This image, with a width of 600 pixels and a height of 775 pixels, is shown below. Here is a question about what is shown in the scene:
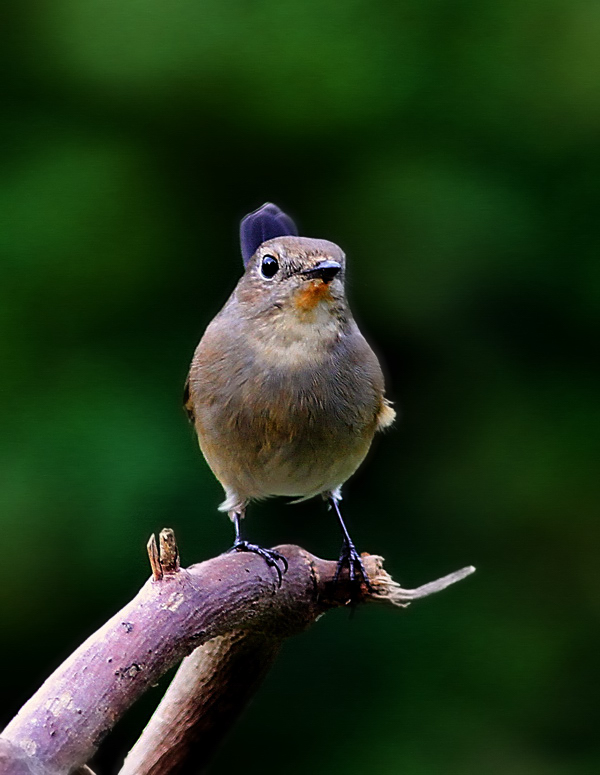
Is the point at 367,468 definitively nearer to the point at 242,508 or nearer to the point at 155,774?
the point at 242,508

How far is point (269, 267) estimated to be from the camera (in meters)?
2.79

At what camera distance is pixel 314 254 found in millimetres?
2664

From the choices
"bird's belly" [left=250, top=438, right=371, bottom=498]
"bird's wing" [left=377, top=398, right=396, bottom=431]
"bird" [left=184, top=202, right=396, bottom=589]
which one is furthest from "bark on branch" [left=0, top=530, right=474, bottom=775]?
"bird's wing" [left=377, top=398, right=396, bottom=431]

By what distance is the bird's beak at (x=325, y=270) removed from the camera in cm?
262

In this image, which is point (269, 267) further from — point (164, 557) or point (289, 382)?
point (164, 557)

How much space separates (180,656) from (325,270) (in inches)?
37.5

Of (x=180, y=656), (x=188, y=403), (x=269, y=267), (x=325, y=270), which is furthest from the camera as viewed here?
(x=188, y=403)

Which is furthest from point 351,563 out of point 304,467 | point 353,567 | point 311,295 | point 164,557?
point 164,557

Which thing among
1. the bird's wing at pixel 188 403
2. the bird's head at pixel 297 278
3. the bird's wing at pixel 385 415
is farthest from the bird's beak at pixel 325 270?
the bird's wing at pixel 188 403

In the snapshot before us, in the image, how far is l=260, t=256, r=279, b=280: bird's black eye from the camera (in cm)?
276

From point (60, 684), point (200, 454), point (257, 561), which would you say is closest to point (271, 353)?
point (257, 561)

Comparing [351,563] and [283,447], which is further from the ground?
[283,447]

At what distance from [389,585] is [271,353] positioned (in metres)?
0.63

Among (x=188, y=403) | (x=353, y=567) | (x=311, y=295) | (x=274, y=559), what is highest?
(x=311, y=295)
